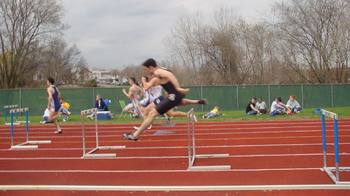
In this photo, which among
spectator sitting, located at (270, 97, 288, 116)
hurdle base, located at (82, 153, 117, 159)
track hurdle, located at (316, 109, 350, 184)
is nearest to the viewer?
track hurdle, located at (316, 109, 350, 184)

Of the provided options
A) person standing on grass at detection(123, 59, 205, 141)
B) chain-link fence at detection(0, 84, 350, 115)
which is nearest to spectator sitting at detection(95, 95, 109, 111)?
chain-link fence at detection(0, 84, 350, 115)

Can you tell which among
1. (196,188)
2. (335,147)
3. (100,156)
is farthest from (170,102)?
(335,147)

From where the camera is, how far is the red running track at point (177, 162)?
6.83 meters

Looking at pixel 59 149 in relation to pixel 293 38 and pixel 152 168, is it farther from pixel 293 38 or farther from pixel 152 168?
pixel 293 38

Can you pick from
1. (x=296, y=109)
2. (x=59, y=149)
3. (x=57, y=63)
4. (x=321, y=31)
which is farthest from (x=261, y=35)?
(x=57, y=63)

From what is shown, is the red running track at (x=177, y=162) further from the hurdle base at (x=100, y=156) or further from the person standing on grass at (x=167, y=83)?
the person standing on grass at (x=167, y=83)

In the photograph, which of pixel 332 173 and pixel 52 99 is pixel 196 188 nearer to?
pixel 332 173

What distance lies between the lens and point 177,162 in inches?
337

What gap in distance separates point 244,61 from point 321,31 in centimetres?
799

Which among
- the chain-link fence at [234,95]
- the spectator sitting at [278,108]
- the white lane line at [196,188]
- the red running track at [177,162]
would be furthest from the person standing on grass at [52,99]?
the chain-link fence at [234,95]

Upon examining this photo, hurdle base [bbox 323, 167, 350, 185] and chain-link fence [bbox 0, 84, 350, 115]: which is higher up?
chain-link fence [bbox 0, 84, 350, 115]

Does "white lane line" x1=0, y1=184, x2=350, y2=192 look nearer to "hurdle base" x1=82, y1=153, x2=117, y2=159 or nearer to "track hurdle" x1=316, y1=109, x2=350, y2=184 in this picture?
"track hurdle" x1=316, y1=109, x2=350, y2=184

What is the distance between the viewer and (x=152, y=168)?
8070 mm

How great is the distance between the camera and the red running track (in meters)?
6.83
